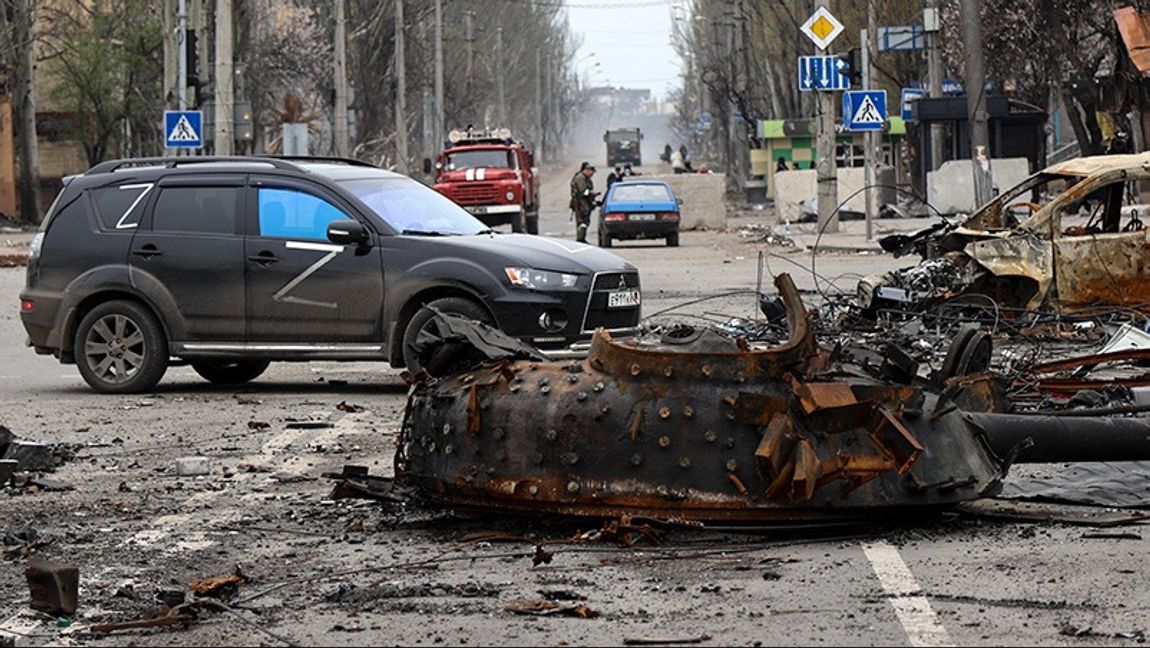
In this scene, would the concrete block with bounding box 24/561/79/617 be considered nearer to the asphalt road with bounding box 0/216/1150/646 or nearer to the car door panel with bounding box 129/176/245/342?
the asphalt road with bounding box 0/216/1150/646

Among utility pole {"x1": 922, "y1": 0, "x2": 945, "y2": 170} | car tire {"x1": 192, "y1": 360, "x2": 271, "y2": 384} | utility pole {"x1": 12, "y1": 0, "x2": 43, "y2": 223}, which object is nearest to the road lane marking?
car tire {"x1": 192, "y1": 360, "x2": 271, "y2": 384}

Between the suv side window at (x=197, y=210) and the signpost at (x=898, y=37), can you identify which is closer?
the suv side window at (x=197, y=210)

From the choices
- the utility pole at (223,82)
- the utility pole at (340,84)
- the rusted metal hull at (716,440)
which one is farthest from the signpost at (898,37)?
the rusted metal hull at (716,440)

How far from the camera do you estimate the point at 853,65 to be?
35281mm

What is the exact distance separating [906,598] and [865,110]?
90.9 feet

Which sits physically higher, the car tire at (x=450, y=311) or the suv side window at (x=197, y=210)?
the suv side window at (x=197, y=210)

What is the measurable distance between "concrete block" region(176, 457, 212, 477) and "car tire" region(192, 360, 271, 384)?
4782mm

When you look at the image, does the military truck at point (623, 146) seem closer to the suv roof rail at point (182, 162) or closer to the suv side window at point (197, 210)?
the suv roof rail at point (182, 162)

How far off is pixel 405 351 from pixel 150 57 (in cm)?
4983

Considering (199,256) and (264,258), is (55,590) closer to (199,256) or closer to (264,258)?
(264,258)

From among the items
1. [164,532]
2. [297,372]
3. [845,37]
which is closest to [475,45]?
[845,37]

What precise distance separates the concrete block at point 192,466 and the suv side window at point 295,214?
13.1 feet

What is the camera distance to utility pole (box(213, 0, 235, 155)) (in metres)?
33.1

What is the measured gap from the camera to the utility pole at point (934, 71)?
39.1 metres
